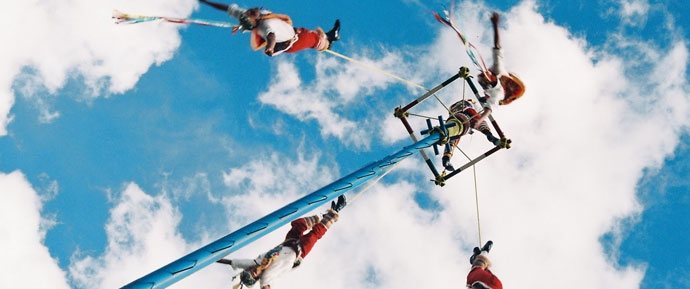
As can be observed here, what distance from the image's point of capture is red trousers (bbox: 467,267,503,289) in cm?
1014

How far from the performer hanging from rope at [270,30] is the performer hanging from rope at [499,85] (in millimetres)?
4367

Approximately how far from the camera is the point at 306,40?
401 inches

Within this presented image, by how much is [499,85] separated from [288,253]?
6.42 meters

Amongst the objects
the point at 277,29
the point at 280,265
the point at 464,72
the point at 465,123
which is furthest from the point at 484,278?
the point at 464,72

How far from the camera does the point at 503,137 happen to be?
14734 millimetres

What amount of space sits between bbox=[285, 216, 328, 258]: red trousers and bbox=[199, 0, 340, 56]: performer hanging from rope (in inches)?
153

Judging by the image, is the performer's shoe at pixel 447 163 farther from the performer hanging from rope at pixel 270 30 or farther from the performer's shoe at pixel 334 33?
the performer hanging from rope at pixel 270 30

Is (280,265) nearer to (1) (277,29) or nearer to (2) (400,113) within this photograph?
(1) (277,29)

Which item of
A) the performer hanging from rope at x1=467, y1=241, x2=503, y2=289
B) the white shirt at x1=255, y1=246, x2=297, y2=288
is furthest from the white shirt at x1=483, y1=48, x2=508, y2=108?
the white shirt at x1=255, y1=246, x2=297, y2=288

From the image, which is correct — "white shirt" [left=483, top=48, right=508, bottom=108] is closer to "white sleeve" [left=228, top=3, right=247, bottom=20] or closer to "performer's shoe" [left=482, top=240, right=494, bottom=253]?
"performer's shoe" [left=482, top=240, right=494, bottom=253]

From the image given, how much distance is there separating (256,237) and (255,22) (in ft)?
12.0

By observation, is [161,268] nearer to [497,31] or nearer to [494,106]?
[497,31]

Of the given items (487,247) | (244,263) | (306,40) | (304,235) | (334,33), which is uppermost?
(334,33)

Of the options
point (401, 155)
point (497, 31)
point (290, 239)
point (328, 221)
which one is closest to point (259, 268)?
point (290, 239)
